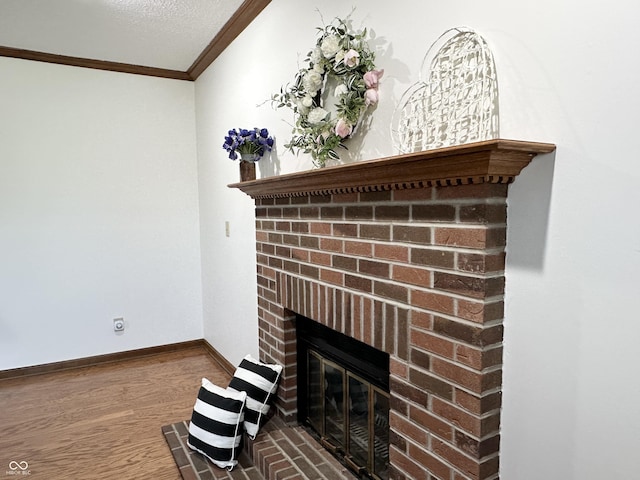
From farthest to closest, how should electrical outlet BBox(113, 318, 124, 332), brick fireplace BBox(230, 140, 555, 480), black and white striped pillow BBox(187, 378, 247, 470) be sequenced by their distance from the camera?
electrical outlet BBox(113, 318, 124, 332) < black and white striped pillow BBox(187, 378, 247, 470) < brick fireplace BBox(230, 140, 555, 480)

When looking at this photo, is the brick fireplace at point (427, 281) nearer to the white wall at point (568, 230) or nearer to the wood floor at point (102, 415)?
the white wall at point (568, 230)

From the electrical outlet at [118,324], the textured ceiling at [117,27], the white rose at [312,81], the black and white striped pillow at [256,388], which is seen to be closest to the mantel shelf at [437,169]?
the white rose at [312,81]

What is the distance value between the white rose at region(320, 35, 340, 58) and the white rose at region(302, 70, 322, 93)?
119 mm

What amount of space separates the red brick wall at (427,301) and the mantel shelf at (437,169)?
39 mm

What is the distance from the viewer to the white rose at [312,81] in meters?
1.72

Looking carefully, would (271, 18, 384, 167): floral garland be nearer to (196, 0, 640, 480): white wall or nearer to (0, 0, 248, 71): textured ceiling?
(196, 0, 640, 480): white wall

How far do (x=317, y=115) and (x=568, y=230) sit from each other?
1050 millimetres

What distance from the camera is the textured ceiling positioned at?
247 centimetres

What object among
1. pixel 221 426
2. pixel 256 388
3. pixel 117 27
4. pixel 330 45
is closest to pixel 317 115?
pixel 330 45

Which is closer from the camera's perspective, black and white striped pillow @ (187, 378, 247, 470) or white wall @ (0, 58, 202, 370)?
black and white striped pillow @ (187, 378, 247, 470)

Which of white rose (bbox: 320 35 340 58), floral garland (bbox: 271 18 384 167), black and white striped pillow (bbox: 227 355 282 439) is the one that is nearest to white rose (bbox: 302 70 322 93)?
floral garland (bbox: 271 18 384 167)

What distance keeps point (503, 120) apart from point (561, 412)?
0.73 meters

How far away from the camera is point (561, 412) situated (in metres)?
1.02

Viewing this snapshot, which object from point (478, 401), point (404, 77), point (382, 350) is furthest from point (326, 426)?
point (404, 77)
